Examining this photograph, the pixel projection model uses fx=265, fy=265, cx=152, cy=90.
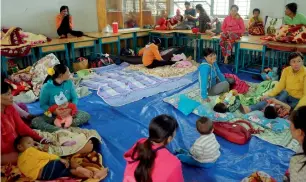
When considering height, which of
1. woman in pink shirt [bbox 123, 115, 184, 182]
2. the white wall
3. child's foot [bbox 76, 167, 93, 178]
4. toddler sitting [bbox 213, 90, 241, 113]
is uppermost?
the white wall

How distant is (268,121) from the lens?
10.1 ft

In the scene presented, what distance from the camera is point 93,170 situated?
91.1 inches

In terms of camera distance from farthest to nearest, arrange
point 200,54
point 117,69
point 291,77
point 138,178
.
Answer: point 200,54
point 117,69
point 291,77
point 138,178

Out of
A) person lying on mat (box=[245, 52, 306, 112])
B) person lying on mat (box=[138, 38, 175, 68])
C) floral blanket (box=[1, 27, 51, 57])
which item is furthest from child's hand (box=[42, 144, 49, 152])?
person lying on mat (box=[138, 38, 175, 68])

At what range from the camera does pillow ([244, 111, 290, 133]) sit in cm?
296

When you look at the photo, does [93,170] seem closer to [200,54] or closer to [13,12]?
[13,12]

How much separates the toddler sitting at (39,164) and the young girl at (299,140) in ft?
5.10

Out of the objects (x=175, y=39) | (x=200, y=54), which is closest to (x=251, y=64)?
(x=200, y=54)

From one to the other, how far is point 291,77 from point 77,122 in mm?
2715

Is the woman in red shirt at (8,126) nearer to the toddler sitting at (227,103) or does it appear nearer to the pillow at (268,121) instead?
the toddler sitting at (227,103)

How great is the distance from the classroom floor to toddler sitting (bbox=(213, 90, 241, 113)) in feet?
1.12

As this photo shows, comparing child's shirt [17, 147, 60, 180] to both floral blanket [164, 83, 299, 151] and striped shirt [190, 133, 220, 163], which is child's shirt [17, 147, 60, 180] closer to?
striped shirt [190, 133, 220, 163]

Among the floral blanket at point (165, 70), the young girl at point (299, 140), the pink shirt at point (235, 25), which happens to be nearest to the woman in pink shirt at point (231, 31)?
the pink shirt at point (235, 25)

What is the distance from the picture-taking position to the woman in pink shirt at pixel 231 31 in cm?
527
